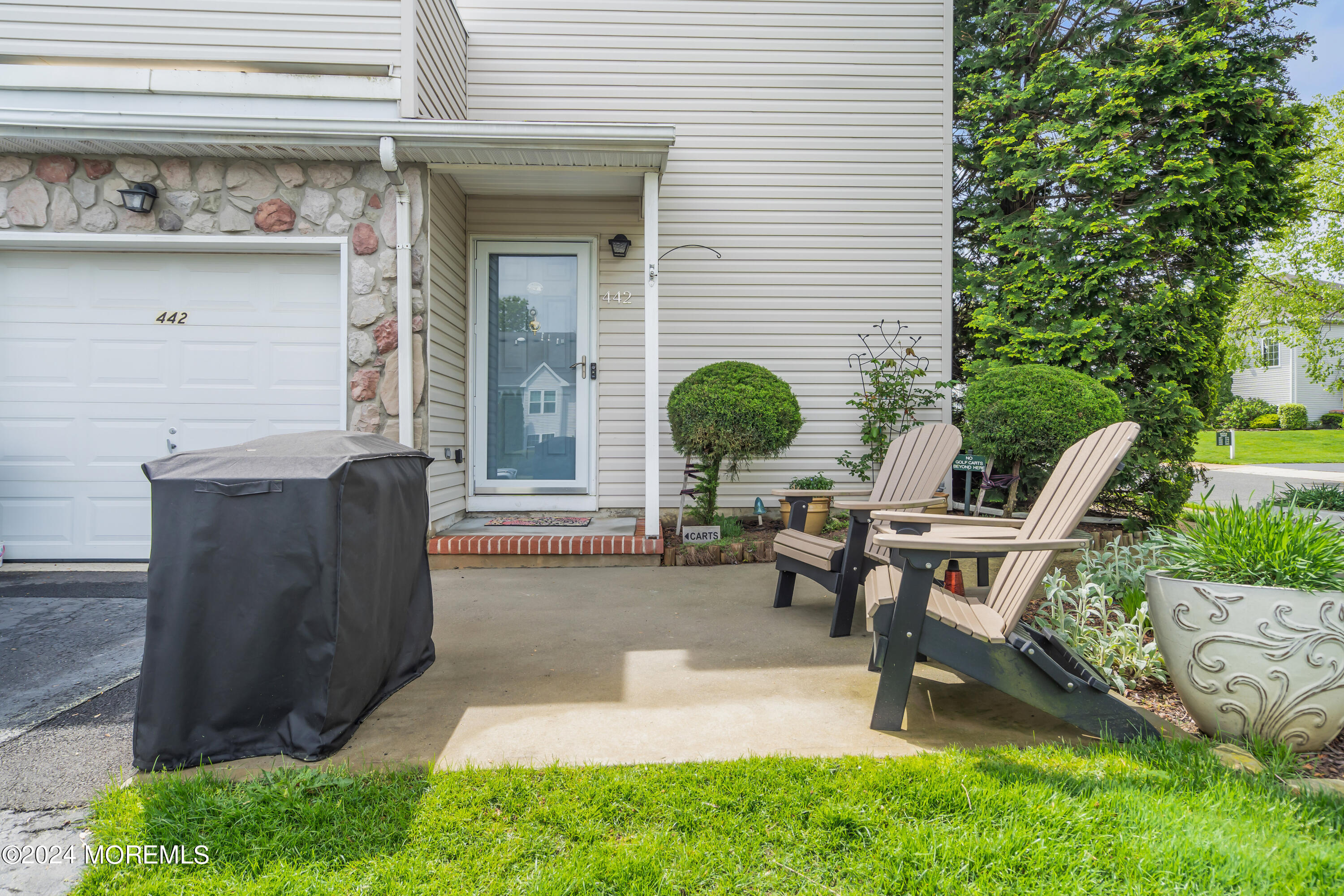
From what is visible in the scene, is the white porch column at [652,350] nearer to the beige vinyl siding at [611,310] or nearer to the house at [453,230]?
the house at [453,230]

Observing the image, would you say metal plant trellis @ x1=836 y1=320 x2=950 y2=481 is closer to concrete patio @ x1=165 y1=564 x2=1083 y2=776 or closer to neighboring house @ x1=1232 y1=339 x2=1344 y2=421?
concrete patio @ x1=165 y1=564 x2=1083 y2=776

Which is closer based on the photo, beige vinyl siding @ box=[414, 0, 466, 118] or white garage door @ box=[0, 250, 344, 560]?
white garage door @ box=[0, 250, 344, 560]

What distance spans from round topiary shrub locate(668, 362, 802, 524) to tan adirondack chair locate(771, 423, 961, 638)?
85 centimetres

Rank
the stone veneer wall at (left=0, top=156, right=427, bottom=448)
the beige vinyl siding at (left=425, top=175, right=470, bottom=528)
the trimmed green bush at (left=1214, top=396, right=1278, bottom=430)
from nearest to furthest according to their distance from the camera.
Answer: the stone veneer wall at (left=0, top=156, right=427, bottom=448) < the beige vinyl siding at (left=425, top=175, right=470, bottom=528) < the trimmed green bush at (left=1214, top=396, right=1278, bottom=430)

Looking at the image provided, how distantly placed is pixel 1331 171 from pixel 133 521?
53.1 ft

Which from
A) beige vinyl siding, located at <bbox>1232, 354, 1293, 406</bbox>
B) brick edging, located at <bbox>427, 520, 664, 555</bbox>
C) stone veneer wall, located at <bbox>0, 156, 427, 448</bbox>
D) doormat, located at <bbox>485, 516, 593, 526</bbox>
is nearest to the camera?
stone veneer wall, located at <bbox>0, 156, 427, 448</bbox>

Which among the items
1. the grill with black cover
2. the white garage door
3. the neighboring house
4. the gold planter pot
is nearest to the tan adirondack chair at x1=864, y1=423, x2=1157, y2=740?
A: the grill with black cover

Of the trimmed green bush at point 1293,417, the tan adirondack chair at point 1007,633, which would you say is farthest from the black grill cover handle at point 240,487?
the trimmed green bush at point 1293,417

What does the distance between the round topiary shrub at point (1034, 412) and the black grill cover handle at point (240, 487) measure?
4.36 meters

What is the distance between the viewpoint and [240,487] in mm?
1828

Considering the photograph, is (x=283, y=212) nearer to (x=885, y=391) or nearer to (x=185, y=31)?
(x=185, y=31)

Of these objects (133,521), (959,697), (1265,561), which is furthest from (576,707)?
(133,521)

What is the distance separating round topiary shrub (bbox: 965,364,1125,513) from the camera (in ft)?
14.6

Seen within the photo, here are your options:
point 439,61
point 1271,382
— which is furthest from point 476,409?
point 1271,382
